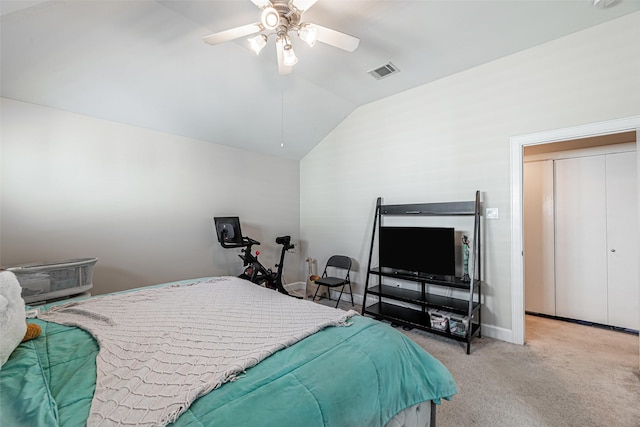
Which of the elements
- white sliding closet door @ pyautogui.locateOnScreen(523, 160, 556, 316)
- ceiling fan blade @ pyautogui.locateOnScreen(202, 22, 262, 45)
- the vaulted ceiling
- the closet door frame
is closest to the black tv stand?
the closet door frame

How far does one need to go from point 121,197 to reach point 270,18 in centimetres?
246

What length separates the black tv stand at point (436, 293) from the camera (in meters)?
2.71

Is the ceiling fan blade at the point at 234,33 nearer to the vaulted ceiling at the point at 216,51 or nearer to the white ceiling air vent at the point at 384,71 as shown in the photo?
the vaulted ceiling at the point at 216,51

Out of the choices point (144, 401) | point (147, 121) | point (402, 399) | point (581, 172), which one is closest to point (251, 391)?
point (144, 401)

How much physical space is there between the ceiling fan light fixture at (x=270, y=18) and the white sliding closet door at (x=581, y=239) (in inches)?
146

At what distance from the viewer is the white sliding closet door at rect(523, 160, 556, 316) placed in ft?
11.3

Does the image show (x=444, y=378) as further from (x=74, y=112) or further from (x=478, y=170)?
(x=74, y=112)

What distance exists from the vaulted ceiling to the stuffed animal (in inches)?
53.6

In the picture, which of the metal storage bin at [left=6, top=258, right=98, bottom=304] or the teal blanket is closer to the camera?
the teal blanket

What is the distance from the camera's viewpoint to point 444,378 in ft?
4.37

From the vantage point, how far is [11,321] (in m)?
1.09

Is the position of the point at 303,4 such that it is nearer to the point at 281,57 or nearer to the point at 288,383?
the point at 281,57

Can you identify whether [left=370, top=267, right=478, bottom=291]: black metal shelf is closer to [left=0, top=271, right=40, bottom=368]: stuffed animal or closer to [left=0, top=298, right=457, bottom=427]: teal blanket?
[left=0, top=298, right=457, bottom=427]: teal blanket

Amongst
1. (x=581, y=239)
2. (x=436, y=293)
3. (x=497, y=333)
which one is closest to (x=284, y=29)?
(x=436, y=293)
